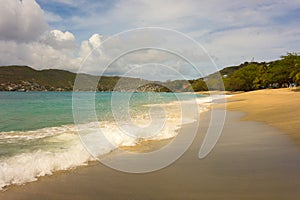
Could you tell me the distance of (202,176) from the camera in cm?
550

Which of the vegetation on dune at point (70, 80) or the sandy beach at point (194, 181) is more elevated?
the vegetation on dune at point (70, 80)

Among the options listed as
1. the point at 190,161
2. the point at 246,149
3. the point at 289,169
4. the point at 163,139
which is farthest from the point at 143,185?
the point at 163,139

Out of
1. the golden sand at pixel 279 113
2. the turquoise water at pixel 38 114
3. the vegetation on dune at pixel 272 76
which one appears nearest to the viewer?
the golden sand at pixel 279 113

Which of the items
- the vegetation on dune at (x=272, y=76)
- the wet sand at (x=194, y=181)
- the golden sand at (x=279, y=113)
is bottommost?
the wet sand at (x=194, y=181)


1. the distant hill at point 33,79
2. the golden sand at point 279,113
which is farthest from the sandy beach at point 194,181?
the distant hill at point 33,79

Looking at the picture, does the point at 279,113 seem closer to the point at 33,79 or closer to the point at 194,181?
the point at 194,181

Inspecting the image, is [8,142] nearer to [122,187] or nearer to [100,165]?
[100,165]

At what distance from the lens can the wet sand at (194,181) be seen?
458 cm

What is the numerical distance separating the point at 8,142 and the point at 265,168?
8510mm

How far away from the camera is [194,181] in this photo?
521 cm

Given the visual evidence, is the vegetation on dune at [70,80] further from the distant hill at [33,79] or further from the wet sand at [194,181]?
the wet sand at [194,181]

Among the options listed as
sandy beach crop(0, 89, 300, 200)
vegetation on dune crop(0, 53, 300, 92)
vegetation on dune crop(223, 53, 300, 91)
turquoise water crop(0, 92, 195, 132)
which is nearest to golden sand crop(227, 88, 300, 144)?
sandy beach crop(0, 89, 300, 200)

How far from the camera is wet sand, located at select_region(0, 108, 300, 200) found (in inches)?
180

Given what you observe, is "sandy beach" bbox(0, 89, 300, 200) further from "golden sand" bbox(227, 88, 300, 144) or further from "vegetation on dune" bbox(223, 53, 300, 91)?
"vegetation on dune" bbox(223, 53, 300, 91)
